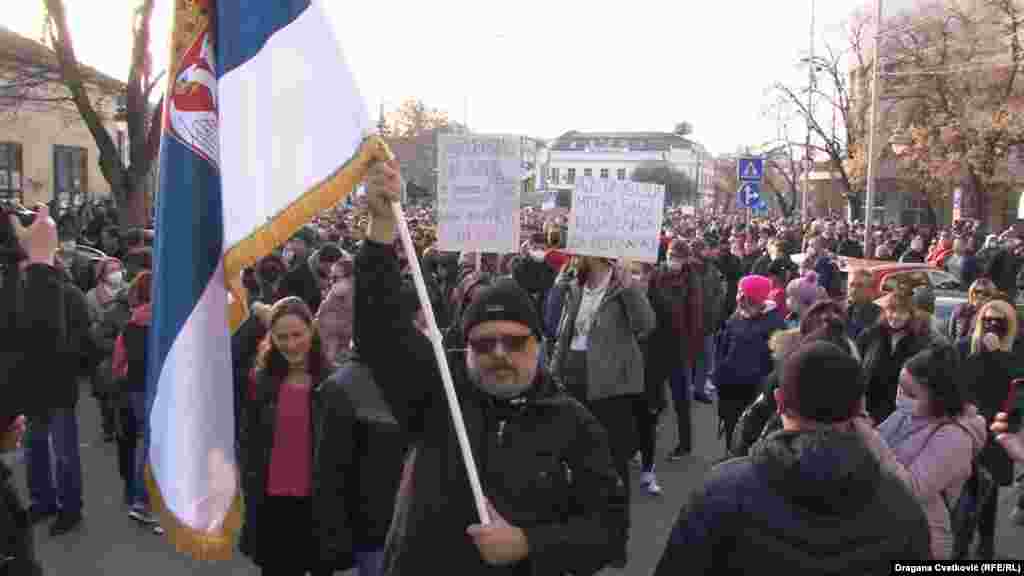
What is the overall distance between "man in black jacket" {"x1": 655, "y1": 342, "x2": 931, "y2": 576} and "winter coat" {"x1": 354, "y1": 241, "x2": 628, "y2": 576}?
256mm

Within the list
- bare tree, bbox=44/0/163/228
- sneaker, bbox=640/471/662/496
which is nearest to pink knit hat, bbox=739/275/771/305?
sneaker, bbox=640/471/662/496

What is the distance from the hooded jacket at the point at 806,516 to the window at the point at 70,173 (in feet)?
128

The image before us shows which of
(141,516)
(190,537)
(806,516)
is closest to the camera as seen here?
(806,516)

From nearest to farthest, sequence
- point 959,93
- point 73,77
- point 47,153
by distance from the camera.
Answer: point 73,77 → point 959,93 → point 47,153

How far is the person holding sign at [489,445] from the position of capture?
2.51 metres

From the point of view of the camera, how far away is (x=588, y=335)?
21.0ft

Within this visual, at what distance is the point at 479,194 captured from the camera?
28.2ft

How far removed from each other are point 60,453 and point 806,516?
5405 mm

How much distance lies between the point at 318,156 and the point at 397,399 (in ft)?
2.42

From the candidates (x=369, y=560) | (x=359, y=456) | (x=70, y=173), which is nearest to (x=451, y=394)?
(x=359, y=456)

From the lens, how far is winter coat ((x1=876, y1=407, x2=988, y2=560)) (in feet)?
12.5

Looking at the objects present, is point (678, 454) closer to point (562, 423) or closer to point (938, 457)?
point (938, 457)

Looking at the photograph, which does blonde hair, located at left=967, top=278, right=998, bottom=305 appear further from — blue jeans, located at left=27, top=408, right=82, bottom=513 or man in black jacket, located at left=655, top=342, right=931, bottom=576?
blue jeans, located at left=27, top=408, right=82, bottom=513

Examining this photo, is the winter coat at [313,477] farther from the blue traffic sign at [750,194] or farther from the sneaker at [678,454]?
the blue traffic sign at [750,194]
